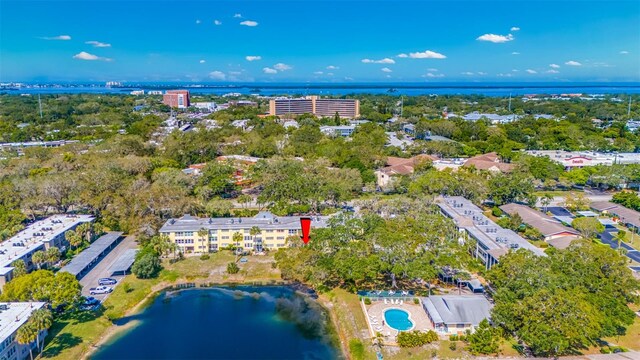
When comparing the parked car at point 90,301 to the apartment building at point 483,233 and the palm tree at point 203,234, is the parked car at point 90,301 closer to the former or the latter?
the palm tree at point 203,234

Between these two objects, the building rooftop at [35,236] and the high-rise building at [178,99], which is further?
the high-rise building at [178,99]

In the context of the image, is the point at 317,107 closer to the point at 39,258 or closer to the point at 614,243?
the point at 614,243

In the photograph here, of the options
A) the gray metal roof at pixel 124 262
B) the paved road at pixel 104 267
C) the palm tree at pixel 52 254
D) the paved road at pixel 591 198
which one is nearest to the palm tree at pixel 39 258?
the palm tree at pixel 52 254

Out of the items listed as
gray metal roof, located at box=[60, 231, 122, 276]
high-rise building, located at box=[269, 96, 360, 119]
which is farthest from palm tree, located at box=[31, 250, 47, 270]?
high-rise building, located at box=[269, 96, 360, 119]

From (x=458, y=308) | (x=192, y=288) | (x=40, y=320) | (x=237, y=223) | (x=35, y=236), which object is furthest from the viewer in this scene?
(x=237, y=223)

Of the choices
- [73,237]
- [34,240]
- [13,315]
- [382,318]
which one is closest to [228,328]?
[382,318]

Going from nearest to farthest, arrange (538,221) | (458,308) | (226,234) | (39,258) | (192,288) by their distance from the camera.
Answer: (458,308)
(39,258)
(192,288)
(226,234)
(538,221)
